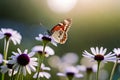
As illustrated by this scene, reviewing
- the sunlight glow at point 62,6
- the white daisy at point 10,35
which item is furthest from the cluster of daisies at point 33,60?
the sunlight glow at point 62,6

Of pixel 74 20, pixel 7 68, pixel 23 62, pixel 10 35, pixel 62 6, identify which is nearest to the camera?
pixel 7 68

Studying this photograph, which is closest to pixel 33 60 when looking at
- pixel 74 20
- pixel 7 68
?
pixel 7 68

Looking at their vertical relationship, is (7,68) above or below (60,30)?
below

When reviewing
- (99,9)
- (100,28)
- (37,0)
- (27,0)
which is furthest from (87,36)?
(37,0)

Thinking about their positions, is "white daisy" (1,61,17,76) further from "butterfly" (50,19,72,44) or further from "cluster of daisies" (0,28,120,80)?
"butterfly" (50,19,72,44)

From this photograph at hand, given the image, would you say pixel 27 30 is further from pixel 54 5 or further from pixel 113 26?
pixel 54 5

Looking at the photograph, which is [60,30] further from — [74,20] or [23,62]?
[74,20]

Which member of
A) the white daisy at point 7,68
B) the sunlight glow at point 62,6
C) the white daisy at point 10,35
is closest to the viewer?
the white daisy at point 7,68

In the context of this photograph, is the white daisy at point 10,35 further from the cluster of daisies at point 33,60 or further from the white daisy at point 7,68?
the white daisy at point 7,68

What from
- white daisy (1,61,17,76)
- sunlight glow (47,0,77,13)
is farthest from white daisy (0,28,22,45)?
sunlight glow (47,0,77,13)
